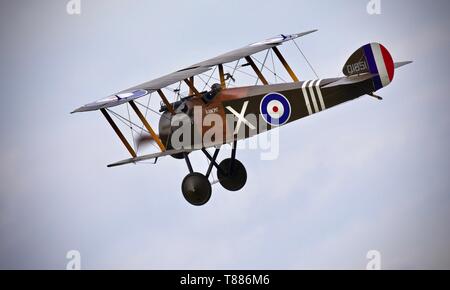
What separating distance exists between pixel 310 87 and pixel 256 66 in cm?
185

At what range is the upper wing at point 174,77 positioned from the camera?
2233cm

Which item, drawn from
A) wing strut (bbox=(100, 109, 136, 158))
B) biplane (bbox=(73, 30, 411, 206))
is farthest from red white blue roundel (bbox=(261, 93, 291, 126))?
wing strut (bbox=(100, 109, 136, 158))

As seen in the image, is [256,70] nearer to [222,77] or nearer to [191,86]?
[222,77]

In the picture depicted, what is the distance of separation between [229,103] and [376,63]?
10.5 ft

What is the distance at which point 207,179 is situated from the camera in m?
22.5

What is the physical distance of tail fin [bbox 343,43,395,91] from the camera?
21.6 m

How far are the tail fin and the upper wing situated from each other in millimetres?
2554

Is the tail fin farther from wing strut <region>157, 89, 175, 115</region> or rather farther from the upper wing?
wing strut <region>157, 89, 175, 115</region>

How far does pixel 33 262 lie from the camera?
41.6 metres

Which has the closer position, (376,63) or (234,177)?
Result: (376,63)

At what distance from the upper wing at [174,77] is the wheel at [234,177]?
7.53ft

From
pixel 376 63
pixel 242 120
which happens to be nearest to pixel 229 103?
pixel 242 120
